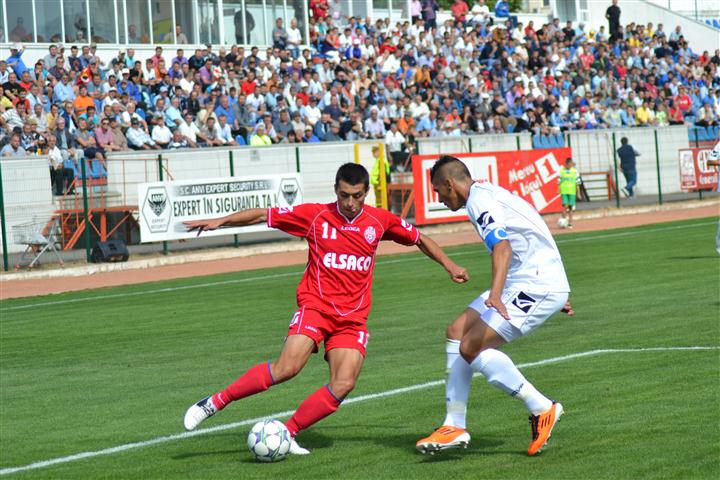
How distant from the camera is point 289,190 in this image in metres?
29.9

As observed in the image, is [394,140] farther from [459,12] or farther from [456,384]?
[456,384]

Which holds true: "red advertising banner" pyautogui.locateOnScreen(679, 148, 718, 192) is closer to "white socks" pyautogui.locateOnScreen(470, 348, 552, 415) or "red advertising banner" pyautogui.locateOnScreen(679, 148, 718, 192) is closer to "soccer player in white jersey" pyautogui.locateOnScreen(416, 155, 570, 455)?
"soccer player in white jersey" pyautogui.locateOnScreen(416, 155, 570, 455)

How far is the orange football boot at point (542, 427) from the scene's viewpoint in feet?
26.0

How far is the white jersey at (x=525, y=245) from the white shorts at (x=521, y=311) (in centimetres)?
5

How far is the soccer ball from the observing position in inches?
319

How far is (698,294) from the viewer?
17344 mm

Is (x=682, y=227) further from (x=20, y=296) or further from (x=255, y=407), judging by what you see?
(x=255, y=407)

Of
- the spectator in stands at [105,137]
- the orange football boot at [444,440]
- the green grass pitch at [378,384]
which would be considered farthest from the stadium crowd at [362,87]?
the orange football boot at [444,440]

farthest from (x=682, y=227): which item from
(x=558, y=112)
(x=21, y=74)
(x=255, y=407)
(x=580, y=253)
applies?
(x=255, y=407)

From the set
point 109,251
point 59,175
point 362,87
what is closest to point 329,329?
point 109,251

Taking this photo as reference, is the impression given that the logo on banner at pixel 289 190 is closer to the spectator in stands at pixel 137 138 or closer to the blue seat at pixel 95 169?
the spectator in stands at pixel 137 138

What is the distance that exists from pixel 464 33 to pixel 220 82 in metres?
15.1

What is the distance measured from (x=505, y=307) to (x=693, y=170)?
3569cm

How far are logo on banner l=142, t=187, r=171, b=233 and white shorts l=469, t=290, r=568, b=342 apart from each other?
20.0 m
